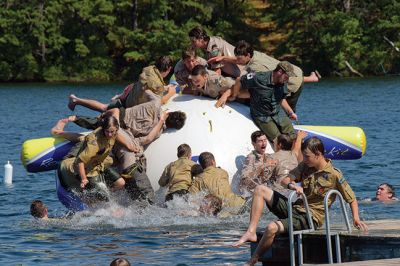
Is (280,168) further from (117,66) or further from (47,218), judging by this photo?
(117,66)

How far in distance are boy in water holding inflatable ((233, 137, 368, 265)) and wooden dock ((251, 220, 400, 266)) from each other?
0.53 feet

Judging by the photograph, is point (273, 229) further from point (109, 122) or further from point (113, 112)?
point (113, 112)

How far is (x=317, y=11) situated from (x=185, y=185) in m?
52.9

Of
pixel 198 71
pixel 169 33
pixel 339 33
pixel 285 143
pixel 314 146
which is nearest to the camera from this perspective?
pixel 314 146

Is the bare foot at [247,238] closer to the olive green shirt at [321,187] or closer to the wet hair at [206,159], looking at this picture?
the olive green shirt at [321,187]

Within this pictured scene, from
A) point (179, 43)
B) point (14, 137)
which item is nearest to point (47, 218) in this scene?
point (14, 137)

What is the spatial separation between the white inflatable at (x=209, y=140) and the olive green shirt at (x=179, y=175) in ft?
1.37

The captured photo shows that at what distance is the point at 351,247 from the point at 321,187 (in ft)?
2.24

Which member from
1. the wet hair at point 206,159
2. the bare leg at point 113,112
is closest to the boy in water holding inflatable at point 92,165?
the bare leg at point 113,112

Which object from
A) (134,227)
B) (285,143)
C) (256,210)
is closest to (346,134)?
(285,143)

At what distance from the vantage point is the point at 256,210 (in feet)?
36.8

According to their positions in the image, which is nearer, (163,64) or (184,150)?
(184,150)

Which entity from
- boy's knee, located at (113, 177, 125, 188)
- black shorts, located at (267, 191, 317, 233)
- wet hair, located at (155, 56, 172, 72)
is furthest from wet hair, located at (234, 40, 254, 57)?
black shorts, located at (267, 191, 317, 233)

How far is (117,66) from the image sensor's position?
6875 centimetres
